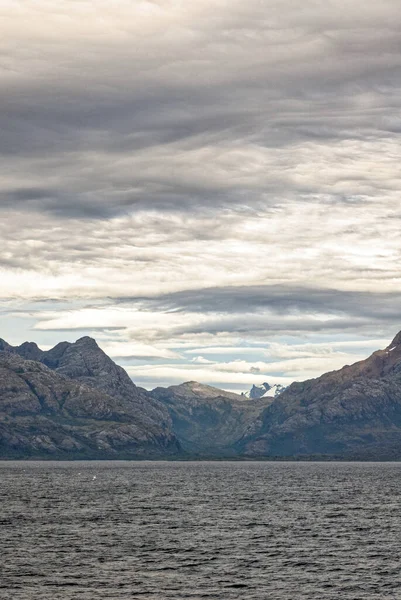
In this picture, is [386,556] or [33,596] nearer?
[33,596]

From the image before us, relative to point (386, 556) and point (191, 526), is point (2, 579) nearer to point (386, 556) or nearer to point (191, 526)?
point (386, 556)

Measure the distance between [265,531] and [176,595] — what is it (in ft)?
236

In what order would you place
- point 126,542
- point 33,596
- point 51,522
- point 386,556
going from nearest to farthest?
point 33,596
point 386,556
point 126,542
point 51,522

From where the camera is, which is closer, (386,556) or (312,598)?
(312,598)

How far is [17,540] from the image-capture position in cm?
14838

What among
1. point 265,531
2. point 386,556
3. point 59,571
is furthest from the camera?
point 265,531

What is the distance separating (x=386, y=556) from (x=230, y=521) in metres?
59.7

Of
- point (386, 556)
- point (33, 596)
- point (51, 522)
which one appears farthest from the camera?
point (51, 522)

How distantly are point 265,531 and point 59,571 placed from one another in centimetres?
6126

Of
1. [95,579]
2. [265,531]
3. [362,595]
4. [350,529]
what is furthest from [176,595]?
[350,529]

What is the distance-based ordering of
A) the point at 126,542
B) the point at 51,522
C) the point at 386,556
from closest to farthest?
the point at 386,556 → the point at 126,542 → the point at 51,522

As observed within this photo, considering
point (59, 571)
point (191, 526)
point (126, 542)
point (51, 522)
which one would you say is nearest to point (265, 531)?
point (191, 526)

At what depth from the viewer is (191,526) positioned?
575 feet

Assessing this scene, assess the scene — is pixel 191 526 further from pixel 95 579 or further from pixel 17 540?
pixel 95 579
